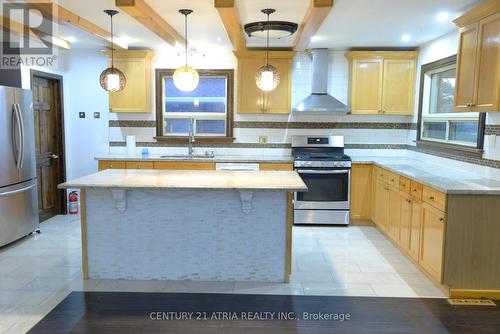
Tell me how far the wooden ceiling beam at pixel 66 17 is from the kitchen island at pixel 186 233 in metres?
1.59

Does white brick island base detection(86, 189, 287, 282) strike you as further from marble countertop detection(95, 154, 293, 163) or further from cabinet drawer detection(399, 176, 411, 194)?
marble countertop detection(95, 154, 293, 163)

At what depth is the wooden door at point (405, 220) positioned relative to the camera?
13.1ft

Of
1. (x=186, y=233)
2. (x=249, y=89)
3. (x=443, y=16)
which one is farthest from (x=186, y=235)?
(x=443, y=16)

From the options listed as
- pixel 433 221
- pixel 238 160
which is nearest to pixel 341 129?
pixel 238 160

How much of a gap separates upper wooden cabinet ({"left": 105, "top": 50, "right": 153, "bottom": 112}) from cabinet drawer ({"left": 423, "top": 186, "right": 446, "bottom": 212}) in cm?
387

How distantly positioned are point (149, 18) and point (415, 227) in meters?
3.21

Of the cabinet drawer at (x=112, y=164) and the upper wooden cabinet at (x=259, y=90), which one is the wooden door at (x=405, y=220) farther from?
the cabinet drawer at (x=112, y=164)

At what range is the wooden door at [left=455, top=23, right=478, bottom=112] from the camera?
11.5 ft

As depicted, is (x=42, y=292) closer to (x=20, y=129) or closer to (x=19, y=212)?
(x=19, y=212)

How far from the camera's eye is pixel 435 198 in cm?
335

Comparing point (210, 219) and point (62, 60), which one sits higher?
point (62, 60)

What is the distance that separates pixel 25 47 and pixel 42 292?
3.26 meters

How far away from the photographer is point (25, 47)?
500 centimetres

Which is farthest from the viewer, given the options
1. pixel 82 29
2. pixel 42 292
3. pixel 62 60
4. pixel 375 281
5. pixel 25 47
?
pixel 62 60
